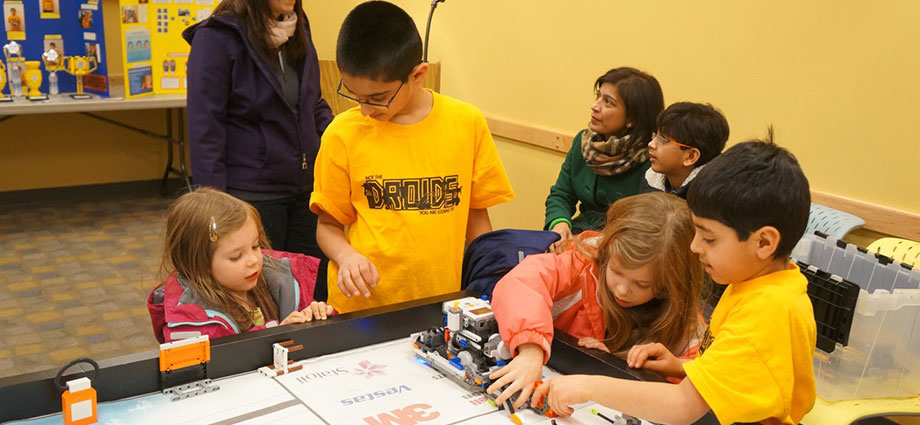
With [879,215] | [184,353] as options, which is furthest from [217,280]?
[879,215]

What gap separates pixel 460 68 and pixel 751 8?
77.5 inches

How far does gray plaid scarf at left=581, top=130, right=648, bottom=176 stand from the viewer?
2623 mm

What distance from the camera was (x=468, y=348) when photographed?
1446 mm

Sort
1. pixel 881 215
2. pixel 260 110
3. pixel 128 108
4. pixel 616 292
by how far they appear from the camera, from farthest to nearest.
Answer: pixel 128 108, pixel 881 215, pixel 260 110, pixel 616 292

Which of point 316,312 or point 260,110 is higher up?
point 260,110

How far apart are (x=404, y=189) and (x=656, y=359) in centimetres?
73

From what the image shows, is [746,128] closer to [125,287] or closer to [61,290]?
[125,287]

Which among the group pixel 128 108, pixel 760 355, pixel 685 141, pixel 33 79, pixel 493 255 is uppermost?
pixel 685 141

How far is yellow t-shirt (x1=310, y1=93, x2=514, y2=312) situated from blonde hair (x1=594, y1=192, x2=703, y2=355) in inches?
18.2

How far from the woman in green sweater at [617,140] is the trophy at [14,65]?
3810 mm

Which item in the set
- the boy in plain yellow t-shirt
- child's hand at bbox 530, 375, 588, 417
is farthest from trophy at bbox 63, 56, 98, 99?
the boy in plain yellow t-shirt

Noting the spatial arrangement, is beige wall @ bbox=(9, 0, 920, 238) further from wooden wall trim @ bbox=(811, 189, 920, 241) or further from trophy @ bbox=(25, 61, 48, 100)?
trophy @ bbox=(25, 61, 48, 100)

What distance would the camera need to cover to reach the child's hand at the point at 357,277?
1.72 meters

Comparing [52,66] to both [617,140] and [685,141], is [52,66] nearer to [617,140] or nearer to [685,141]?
[617,140]
